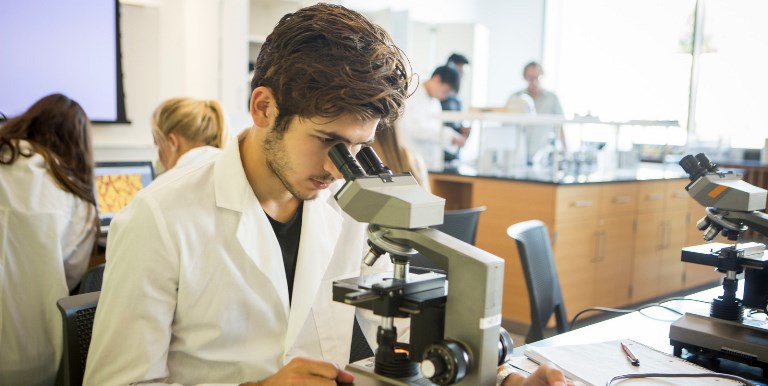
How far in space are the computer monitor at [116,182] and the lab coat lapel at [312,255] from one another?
1.93 metres

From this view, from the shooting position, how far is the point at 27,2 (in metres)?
3.59

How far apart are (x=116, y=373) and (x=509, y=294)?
302 cm

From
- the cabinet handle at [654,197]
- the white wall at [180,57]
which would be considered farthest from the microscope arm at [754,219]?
the white wall at [180,57]

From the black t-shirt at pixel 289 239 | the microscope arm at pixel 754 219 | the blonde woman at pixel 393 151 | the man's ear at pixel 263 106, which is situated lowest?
the black t-shirt at pixel 289 239

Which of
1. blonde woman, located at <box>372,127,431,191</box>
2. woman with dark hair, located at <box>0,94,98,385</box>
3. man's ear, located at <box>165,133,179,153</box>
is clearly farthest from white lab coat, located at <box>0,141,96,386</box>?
blonde woman, located at <box>372,127,431,191</box>

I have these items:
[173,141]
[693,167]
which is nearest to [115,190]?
[173,141]

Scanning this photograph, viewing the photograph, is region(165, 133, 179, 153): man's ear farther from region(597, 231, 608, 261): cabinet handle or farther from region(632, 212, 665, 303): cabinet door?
region(632, 212, 665, 303): cabinet door

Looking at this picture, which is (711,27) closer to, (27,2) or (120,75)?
(120,75)

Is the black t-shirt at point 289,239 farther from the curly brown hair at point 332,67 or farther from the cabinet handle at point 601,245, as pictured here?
the cabinet handle at point 601,245

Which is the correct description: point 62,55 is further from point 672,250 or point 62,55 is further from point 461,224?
point 672,250

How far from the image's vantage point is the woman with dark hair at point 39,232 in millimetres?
2139

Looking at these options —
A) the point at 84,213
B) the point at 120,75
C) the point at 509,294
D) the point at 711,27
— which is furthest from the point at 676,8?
the point at 84,213

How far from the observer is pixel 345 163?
3.03 feet

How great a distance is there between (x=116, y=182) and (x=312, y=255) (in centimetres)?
214
